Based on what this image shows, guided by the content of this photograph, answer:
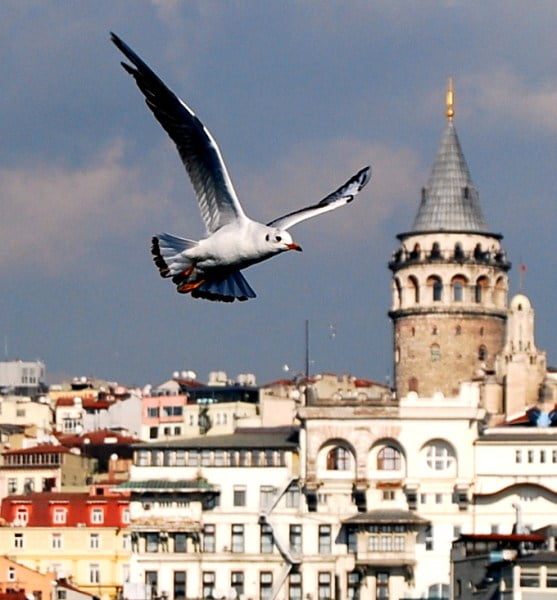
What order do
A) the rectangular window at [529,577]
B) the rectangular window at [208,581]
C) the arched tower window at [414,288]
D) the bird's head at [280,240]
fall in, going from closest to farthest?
the bird's head at [280,240] < the rectangular window at [529,577] < the rectangular window at [208,581] < the arched tower window at [414,288]

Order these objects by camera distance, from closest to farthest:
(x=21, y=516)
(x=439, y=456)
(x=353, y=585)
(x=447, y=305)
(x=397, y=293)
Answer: (x=353, y=585) → (x=439, y=456) → (x=21, y=516) → (x=447, y=305) → (x=397, y=293)

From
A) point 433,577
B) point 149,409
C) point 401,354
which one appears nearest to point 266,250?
point 433,577

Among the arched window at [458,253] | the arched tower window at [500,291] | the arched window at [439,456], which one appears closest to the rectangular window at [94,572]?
the arched window at [439,456]

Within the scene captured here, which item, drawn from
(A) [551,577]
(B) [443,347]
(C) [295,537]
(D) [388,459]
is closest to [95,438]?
(B) [443,347]

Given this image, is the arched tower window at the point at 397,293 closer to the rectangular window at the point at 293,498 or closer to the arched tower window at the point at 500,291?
the arched tower window at the point at 500,291

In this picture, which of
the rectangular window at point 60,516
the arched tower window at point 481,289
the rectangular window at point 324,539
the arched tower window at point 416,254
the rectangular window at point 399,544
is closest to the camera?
the rectangular window at point 399,544

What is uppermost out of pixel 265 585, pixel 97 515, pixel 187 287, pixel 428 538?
pixel 97 515

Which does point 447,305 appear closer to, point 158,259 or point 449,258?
point 449,258

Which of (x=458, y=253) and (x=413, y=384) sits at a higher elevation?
(x=458, y=253)
